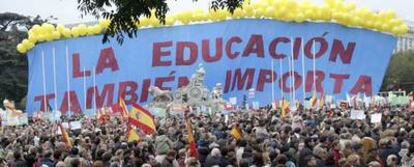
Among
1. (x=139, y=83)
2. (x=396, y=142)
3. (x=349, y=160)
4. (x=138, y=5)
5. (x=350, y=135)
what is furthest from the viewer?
(x=139, y=83)

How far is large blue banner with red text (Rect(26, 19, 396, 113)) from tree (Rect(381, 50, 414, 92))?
55990 mm

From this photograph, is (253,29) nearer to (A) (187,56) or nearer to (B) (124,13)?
(A) (187,56)

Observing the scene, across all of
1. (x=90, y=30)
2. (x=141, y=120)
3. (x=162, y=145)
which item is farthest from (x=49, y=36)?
(x=162, y=145)

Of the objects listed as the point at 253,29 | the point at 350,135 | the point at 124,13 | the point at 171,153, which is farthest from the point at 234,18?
the point at 124,13

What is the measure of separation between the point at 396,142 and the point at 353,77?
3122 centimetres

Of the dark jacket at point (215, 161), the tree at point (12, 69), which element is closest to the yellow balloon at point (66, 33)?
the tree at point (12, 69)

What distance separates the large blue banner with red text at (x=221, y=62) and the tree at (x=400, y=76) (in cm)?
5599

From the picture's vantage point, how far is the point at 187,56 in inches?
1829

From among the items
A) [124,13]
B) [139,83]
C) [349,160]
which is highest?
[124,13]

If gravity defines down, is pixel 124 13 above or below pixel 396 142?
above

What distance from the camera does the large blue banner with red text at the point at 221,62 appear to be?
44.8 m

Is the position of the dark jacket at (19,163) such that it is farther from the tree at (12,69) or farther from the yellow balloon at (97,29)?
the tree at (12,69)

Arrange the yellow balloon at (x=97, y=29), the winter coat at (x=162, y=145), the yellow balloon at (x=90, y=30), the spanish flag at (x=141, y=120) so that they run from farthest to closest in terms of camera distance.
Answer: the yellow balloon at (x=90, y=30), the yellow balloon at (x=97, y=29), the spanish flag at (x=141, y=120), the winter coat at (x=162, y=145)

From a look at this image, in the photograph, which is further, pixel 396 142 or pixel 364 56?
pixel 364 56
